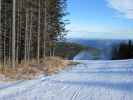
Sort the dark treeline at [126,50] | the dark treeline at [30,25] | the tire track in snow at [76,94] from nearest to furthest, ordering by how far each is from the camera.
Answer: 1. the tire track in snow at [76,94]
2. the dark treeline at [30,25]
3. the dark treeline at [126,50]

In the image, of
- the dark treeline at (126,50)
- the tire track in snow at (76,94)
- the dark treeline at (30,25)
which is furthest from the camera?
the dark treeline at (126,50)

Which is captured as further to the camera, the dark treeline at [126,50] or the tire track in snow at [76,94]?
the dark treeline at [126,50]

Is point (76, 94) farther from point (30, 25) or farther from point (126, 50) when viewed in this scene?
point (126, 50)

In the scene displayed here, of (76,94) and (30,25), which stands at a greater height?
(30,25)

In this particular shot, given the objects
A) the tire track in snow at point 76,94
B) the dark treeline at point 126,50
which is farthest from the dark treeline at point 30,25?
the dark treeline at point 126,50

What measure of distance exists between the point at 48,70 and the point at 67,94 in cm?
786

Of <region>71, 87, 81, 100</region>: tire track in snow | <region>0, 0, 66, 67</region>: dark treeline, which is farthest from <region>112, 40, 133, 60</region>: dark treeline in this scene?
<region>71, 87, 81, 100</region>: tire track in snow

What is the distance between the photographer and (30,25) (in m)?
32.3

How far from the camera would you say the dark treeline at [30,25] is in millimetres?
31641

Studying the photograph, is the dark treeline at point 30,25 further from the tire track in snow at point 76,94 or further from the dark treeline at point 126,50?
the dark treeline at point 126,50

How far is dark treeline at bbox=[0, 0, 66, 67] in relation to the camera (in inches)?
1246

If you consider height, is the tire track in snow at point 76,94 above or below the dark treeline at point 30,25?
below

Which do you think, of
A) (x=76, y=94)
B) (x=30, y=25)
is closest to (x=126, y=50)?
(x=30, y=25)

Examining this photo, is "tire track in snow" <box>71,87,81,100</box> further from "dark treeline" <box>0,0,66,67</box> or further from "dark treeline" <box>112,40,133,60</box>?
"dark treeline" <box>112,40,133,60</box>
